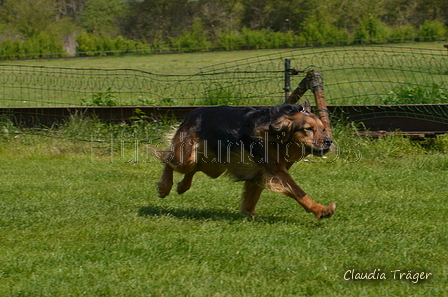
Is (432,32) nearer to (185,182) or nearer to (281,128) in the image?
(185,182)

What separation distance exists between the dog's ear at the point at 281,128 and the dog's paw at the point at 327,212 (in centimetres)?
72

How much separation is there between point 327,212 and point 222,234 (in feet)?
3.13

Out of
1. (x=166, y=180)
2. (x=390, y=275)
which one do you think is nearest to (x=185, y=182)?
(x=166, y=180)

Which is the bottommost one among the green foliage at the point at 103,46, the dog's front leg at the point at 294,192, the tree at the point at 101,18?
the green foliage at the point at 103,46

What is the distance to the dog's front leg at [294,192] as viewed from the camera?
15.9 feet

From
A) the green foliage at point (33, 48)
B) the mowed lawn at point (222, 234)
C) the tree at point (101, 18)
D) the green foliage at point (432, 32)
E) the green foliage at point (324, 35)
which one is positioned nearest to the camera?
the mowed lawn at point (222, 234)

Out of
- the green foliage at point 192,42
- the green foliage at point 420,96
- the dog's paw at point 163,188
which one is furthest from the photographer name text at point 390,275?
the green foliage at point 192,42

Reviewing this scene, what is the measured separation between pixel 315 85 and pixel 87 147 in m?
4.23

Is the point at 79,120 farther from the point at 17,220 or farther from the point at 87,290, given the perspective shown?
the point at 87,290

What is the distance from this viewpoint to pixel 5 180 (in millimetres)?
7180

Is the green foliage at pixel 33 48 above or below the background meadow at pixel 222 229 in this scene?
below

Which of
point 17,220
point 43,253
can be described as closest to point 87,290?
point 43,253

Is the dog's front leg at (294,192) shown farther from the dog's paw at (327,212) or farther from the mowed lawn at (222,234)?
the mowed lawn at (222,234)

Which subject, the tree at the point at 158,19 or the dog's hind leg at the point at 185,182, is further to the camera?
the tree at the point at 158,19
